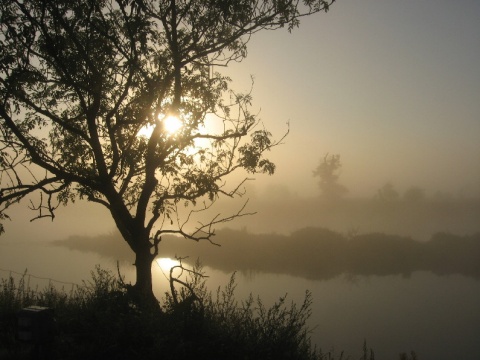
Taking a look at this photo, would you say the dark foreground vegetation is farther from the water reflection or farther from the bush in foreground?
the water reflection

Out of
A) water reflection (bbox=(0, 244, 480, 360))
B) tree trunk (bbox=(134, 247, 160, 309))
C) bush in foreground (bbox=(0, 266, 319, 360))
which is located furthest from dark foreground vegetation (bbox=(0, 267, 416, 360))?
water reflection (bbox=(0, 244, 480, 360))

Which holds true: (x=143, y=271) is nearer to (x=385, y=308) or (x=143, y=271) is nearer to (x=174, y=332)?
(x=174, y=332)

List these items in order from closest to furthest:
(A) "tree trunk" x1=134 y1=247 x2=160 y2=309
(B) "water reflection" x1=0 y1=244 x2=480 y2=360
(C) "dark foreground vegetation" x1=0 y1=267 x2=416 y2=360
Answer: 1. (C) "dark foreground vegetation" x1=0 y1=267 x2=416 y2=360
2. (A) "tree trunk" x1=134 y1=247 x2=160 y2=309
3. (B) "water reflection" x1=0 y1=244 x2=480 y2=360

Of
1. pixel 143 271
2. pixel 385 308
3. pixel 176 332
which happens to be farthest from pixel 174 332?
pixel 385 308

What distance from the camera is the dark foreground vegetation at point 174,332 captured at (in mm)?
6582

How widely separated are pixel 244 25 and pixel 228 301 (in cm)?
751

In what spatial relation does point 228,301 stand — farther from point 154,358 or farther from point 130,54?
point 130,54

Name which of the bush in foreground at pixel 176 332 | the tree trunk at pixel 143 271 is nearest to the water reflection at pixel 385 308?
the tree trunk at pixel 143 271

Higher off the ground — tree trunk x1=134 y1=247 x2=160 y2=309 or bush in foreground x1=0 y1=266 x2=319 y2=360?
tree trunk x1=134 y1=247 x2=160 y2=309

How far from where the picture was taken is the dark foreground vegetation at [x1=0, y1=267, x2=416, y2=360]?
21.6ft

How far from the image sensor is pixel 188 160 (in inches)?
488

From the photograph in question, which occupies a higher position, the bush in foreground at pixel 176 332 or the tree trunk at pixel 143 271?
the tree trunk at pixel 143 271

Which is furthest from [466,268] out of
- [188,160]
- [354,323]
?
[188,160]

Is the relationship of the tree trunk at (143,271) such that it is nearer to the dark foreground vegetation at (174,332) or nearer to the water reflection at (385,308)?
the dark foreground vegetation at (174,332)
